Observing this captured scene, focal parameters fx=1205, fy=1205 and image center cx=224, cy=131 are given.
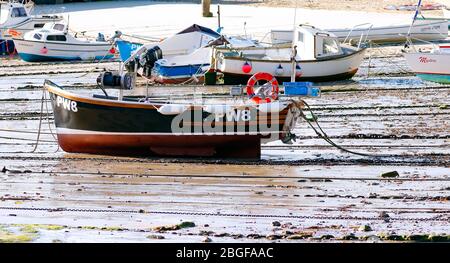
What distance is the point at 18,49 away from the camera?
128 feet

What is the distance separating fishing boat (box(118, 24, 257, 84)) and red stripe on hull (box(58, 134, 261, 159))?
29.5 ft

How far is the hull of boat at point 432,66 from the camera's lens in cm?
3142

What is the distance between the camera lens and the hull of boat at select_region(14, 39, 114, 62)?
38750mm

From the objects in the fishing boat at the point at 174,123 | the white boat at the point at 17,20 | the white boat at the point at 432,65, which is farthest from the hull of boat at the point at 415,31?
the fishing boat at the point at 174,123

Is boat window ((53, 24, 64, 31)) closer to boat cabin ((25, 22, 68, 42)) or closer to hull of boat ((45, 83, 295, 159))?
boat cabin ((25, 22, 68, 42))

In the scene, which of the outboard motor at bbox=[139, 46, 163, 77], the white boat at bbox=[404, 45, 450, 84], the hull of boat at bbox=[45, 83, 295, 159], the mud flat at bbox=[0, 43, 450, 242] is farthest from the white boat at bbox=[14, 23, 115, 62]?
the hull of boat at bbox=[45, 83, 295, 159]

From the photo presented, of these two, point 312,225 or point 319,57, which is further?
point 319,57

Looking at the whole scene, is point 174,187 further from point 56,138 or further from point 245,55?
point 245,55

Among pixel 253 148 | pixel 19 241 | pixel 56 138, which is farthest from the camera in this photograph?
pixel 56 138

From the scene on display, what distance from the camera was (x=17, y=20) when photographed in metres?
42.8

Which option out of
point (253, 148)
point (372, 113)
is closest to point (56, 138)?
point (253, 148)

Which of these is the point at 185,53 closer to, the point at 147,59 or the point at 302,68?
the point at 302,68

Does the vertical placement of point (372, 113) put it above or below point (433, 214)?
below

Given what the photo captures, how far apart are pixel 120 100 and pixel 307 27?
1131 cm
